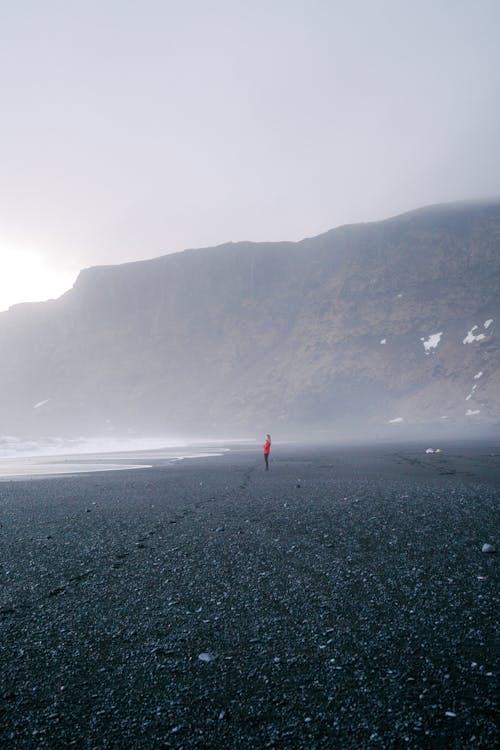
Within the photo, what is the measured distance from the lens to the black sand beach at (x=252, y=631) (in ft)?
11.5

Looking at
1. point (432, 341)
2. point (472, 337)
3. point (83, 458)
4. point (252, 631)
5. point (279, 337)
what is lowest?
point (252, 631)

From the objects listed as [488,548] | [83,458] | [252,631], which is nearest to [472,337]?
[83,458]

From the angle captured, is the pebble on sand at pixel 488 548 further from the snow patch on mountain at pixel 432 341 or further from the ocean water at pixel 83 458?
the snow patch on mountain at pixel 432 341

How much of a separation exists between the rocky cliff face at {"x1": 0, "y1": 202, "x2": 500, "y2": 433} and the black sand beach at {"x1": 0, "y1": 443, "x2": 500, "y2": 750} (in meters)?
58.8

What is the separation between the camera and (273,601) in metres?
5.93

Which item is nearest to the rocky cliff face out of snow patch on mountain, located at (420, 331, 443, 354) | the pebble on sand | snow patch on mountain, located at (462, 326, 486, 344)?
snow patch on mountain, located at (462, 326, 486, 344)

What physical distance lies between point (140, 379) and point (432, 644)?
104149 mm

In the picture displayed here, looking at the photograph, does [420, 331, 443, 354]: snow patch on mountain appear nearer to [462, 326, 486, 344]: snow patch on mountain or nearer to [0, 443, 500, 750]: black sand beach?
[462, 326, 486, 344]: snow patch on mountain

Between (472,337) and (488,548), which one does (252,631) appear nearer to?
(488,548)

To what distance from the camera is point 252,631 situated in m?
5.13

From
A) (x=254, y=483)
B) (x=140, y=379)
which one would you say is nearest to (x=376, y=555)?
(x=254, y=483)

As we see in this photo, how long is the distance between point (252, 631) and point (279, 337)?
307 ft

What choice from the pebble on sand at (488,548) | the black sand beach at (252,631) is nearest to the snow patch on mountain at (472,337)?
the black sand beach at (252,631)

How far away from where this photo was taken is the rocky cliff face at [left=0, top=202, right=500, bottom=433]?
78.8 metres
